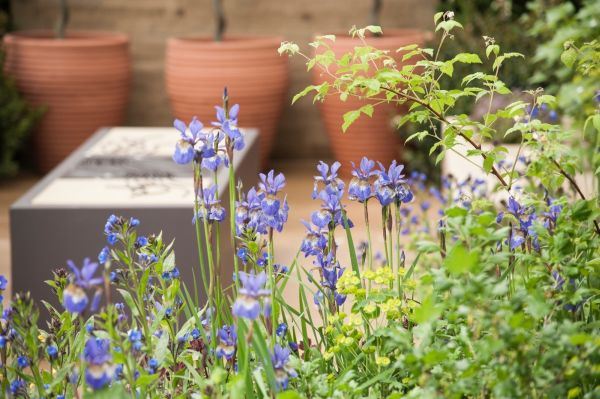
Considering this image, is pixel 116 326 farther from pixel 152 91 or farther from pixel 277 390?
pixel 152 91

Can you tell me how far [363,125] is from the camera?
496 cm

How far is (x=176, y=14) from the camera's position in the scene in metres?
5.46

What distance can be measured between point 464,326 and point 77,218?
1.68 meters

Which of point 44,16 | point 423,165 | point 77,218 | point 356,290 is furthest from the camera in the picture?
point 44,16

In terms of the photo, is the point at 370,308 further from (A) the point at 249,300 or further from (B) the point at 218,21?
(B) the point at 218,21

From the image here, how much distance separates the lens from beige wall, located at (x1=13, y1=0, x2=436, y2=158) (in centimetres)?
544

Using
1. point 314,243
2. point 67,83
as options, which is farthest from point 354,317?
point 67,83

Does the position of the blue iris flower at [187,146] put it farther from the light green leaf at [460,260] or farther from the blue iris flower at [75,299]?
the light green leaf at [460,260]

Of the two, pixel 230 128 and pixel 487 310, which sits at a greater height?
pixel 230 128

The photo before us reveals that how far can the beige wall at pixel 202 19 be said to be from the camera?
17.9 ft

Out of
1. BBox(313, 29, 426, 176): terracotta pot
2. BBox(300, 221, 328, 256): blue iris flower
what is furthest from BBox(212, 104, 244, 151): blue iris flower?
BBox(313, 29, 426, 176): terracotta pot

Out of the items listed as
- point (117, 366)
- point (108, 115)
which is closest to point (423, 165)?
point (108, 115)

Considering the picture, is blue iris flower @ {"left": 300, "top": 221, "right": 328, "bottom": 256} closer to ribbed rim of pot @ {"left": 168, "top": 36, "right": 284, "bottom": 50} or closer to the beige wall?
ribbed rim of pot @ {"left": 168, "top": 36, "right": 284, "bottom": 50}

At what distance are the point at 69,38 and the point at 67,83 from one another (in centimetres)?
49
